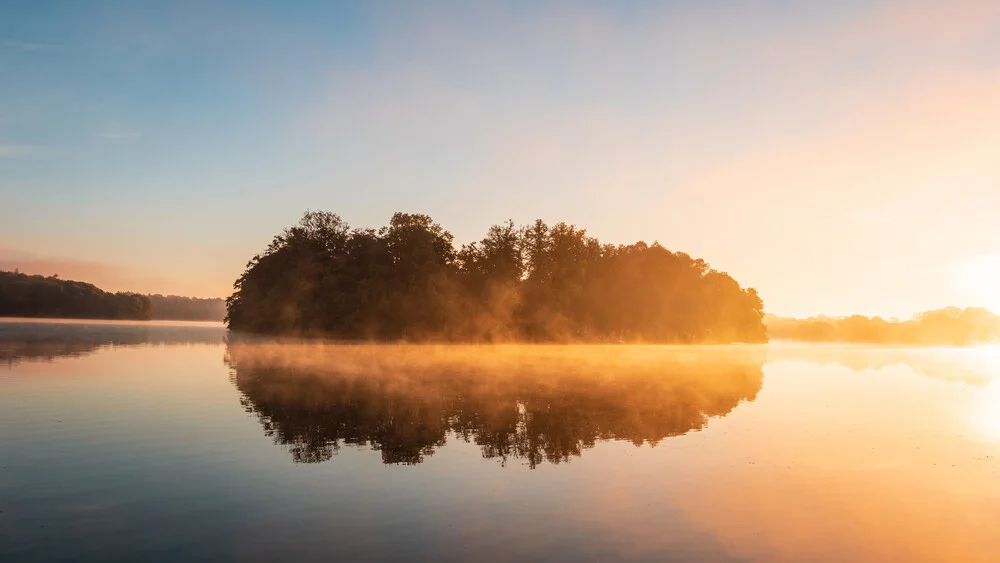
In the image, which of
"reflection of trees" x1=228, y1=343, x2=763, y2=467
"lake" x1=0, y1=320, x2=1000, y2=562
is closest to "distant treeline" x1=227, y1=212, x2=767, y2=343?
"reflection of trees" x1=228, y1=343, x2=763, y2=467

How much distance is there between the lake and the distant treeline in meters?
92.3

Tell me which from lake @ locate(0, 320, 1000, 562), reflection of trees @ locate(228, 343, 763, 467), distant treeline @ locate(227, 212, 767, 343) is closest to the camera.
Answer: lake @ locate(0, 320, 1000, 562)

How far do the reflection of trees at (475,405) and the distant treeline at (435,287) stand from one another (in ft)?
219

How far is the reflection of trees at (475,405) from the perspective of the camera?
29.7m

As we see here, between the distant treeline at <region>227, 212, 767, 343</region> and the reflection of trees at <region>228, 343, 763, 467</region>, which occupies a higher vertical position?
the distant treeline at <region>227, 212, 767, 343</region>

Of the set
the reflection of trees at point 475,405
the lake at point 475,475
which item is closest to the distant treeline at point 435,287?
the reflection of trees at point 475,405

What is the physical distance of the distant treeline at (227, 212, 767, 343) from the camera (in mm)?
142125

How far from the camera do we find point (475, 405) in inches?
1681

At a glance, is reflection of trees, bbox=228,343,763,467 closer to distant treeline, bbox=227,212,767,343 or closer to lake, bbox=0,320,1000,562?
lake, bbox=0,320,1000,562

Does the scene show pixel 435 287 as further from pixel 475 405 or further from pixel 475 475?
pixel 475 475

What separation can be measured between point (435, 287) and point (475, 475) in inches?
4626

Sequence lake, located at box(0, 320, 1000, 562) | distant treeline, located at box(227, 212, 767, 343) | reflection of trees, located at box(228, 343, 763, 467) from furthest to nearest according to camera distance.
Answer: distant treeline, located at box(227, 212, 767, 343)
reflection of trees, located at box(228, 343, 763, 467)
lake, located at box(0, 320, 1000, 562)

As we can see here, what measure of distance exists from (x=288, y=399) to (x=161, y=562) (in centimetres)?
2956

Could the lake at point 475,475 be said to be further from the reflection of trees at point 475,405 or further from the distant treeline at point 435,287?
the distant treeline at point 435,287
